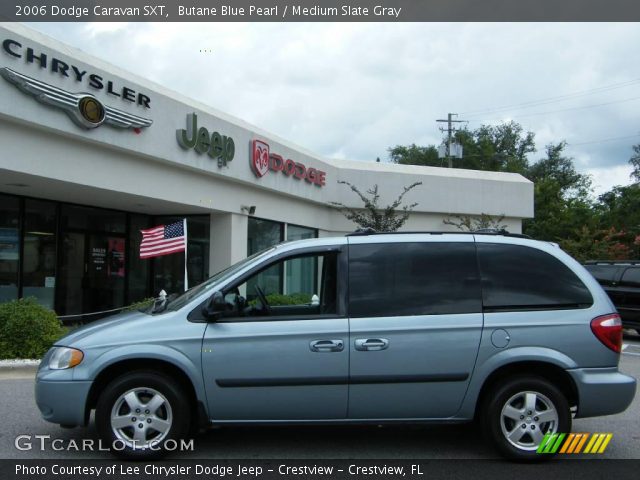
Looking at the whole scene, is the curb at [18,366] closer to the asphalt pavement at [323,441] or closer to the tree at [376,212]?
the asphalt pavement at [323,441]

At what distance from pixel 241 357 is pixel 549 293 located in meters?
2.68

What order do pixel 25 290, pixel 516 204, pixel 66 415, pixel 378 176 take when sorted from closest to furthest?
pixel 66 415 < pixel 25 290 < pixel 378 176 < pixel 516 204

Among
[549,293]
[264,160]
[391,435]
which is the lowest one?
[391,435]

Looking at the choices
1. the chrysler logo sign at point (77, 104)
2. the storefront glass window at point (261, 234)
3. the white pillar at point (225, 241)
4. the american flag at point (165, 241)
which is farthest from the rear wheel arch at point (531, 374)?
the storefront glass window at point (261, 234)

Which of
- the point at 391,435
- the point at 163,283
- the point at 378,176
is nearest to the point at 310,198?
the point at 378,176

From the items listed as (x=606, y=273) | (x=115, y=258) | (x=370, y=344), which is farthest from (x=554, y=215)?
(x=370, y=344)

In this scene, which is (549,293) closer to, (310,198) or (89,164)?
(89,164)

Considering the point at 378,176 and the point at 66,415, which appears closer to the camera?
the point at 66,415

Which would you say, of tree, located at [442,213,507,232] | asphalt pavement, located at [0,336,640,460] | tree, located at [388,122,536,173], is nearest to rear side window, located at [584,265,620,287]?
tree, located at [442,213,507,232]

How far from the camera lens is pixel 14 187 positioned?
12.6m

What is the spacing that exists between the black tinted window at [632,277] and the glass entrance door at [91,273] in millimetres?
12838

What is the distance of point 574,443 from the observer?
537cm

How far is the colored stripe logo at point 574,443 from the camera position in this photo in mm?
5047

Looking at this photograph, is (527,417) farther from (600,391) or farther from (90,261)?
(90,261)
